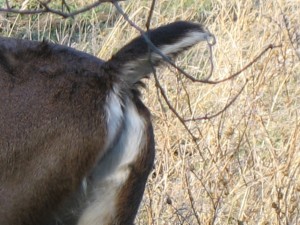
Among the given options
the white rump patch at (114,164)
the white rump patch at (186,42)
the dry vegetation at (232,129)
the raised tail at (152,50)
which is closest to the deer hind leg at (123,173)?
the white rump patch at (114,164)

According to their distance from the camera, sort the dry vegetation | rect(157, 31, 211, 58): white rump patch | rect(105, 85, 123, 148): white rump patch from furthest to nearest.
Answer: the dry vegetation, rect(157, 31, 211, 58): white rump patch, rect(105, 85, 123, 148): white rump patch

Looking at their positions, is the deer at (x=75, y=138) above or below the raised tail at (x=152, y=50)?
below

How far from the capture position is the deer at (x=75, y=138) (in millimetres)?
3764

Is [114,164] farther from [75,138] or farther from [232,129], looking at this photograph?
[232,129]

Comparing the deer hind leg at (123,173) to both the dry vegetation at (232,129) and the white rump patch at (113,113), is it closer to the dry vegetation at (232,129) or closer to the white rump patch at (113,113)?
the white rump patch at (113,113)

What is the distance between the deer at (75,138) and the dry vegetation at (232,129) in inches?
45.2

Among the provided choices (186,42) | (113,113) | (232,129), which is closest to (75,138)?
(113,113)

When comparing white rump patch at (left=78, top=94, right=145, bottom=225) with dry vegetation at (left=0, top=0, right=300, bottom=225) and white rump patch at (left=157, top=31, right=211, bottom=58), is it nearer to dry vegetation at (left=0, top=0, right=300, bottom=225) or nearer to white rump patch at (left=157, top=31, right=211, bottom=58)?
white rump patch at (left=157, top=31, right=211, bottom=58)

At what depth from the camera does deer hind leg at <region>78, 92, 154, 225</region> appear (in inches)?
149

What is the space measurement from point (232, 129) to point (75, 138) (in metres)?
2.12

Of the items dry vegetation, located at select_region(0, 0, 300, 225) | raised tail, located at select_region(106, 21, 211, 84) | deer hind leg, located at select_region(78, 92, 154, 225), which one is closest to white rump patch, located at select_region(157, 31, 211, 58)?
raised tail, located at select_region(106, 21, 211, 84)

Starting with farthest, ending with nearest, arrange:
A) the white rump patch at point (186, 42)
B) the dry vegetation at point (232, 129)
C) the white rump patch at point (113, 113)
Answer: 1. the dry vegetation at point (232, 129)
2. the white rump patch at point (186, 42)
3. the white rump patch at point (113, 113)

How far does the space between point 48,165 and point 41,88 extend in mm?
318

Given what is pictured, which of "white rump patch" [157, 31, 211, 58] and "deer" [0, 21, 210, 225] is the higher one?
"white rump patch" [157, 31, 211, 58]
